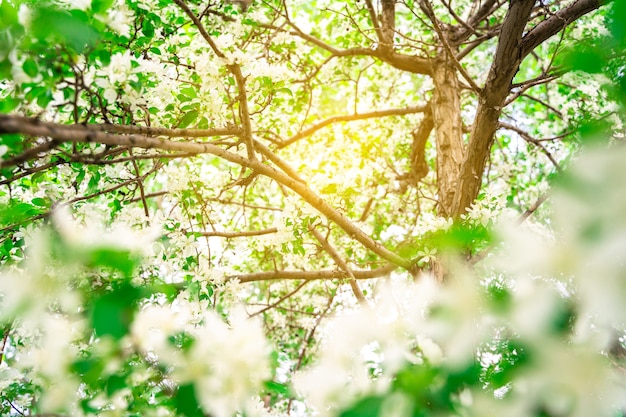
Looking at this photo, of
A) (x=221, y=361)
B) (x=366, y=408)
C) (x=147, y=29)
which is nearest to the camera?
(x=366, y=408)

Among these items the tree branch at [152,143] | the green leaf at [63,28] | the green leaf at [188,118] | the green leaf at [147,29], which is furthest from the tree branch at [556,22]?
the green leaf at [63,28]

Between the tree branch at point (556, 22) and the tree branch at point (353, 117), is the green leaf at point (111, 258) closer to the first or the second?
the tree branch at point (556, 22)

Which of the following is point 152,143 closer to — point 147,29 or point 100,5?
point 100,5

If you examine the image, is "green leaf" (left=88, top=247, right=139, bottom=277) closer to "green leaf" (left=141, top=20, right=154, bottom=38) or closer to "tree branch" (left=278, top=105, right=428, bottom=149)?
"green leaf" (left=141, top=20, right=154, bottom=38)

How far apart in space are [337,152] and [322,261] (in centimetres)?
136

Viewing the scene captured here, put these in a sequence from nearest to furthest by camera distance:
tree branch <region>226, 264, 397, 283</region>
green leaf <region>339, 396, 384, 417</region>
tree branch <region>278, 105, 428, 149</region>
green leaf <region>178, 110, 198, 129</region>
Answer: green leaf <region>339, 396, 384, 417</region> → green leaf <region>178, 110, 198, 129</region> → tree branch <region>226, 264, 397, 283</region> → tree branch <region>278, 105, 428, 149</region>

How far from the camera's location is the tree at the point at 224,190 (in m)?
0.79

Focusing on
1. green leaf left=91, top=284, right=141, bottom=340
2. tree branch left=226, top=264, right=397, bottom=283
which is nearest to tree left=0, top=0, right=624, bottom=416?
green leaf left=91, top=284, right=141, bottom=340

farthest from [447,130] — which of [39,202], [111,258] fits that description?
[111,258]

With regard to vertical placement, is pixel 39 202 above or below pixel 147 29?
below

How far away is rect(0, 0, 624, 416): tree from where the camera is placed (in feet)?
2.60

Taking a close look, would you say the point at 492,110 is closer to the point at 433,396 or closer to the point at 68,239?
the point at 433,396

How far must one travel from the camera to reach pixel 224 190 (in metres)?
2.34

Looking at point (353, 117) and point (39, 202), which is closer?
point (39, 202)
